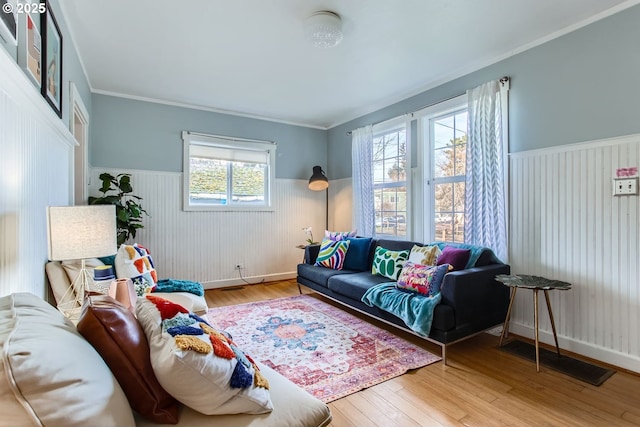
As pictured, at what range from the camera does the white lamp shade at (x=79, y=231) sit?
1.59 metres

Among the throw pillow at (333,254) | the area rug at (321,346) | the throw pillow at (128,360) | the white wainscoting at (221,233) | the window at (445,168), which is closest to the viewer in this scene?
the throw pillow at (128,360)

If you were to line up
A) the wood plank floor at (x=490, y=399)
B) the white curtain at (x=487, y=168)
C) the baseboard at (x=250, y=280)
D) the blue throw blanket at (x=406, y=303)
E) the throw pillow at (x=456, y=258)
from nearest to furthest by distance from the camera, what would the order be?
the wood plank floor at (x=490, y=399)
the blue throw blanket at (x=406, y=303)
the throw pillow at (x=456, y=258)
the white curtain at (x=487, y=168)
the baseboard at (x=250, y=280)

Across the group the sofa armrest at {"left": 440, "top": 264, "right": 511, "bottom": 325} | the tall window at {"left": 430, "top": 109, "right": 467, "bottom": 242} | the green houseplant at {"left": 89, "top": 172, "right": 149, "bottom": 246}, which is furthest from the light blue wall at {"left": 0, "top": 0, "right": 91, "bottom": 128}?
the tall window at {"left": 430, "top": 109, "right": 467, "bottom": 242}

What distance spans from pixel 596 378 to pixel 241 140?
179 inches

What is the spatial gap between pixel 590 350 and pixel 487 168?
5.44 ft

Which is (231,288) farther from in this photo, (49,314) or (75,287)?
(49,314)

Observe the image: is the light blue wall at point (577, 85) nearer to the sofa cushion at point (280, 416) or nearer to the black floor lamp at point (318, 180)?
the black floor lamp at point (318, 180)

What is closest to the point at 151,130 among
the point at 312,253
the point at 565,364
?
the point at 312,253

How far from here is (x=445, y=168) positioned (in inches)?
141

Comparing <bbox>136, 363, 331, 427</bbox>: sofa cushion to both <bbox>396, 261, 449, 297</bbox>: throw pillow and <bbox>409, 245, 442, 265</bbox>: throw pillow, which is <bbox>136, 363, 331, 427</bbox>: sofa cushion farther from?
<bbox>409, 245, 442, 265</bbox>: throw pillow

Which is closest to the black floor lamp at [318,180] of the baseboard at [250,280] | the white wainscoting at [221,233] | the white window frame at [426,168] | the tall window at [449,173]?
the white wainscoting at [221,233]

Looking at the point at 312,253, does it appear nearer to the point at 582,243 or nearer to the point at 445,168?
the point at 445,168

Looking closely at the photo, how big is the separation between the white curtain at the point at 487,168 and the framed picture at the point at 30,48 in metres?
3.31

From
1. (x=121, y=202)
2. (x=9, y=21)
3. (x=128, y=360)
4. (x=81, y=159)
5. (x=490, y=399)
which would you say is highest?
(x=9, y=21)
